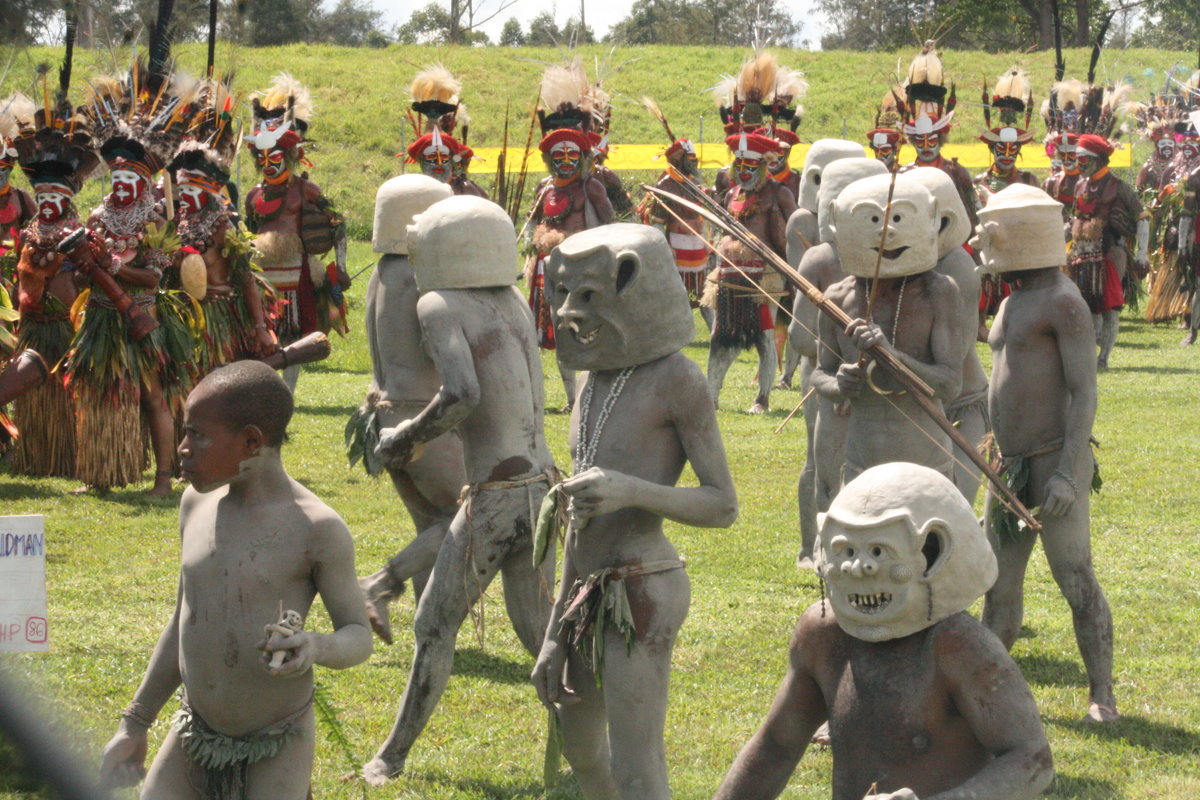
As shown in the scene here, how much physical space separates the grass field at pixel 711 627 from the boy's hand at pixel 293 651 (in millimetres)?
772

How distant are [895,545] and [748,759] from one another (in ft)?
1.68

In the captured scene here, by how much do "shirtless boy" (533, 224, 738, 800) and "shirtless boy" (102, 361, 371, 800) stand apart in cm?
70

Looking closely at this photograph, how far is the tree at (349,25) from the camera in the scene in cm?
4275

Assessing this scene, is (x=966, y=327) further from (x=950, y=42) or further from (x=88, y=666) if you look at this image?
(x=950, y=42)

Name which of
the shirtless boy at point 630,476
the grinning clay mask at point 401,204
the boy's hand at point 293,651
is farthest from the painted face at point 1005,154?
the boy's hand at point 293,651

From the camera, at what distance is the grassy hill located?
2845 centimetres

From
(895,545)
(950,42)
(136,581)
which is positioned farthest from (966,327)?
(950,42)

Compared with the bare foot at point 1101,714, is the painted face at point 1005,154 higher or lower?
higher

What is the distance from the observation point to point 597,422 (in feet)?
13.0

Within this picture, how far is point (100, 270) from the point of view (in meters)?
9.15

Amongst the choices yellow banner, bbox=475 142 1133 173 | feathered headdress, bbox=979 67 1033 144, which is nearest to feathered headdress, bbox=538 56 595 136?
feathered headdress, bbox=979 67 1033 144

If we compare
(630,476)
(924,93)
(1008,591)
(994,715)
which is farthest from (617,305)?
(924,93)

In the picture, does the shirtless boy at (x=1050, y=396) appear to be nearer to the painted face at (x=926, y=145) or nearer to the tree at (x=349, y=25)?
the painted face at (x=926, y=145)

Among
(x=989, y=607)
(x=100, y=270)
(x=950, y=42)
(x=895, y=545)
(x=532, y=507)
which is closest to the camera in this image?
(x=895, y=545)
